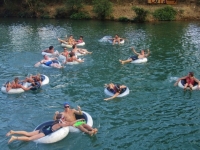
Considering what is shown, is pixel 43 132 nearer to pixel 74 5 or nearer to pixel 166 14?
pixel 166 14

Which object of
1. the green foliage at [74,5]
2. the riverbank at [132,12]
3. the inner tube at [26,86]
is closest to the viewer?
the inner tube at [26,86]

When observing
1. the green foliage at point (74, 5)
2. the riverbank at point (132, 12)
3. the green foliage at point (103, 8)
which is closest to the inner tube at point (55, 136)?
the riverbank at point (132, 12)

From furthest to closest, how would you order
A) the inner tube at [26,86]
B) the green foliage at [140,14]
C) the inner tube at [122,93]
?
the green foliage at [140,14] → the inner tube at [26,86] → the inner tube at [122,93]

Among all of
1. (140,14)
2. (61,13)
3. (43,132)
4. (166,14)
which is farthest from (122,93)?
(61,13)

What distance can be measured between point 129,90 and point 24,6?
4563 centimetres

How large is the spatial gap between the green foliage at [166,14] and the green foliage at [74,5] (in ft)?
44.1

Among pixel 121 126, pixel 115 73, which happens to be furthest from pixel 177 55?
pixel 121 126

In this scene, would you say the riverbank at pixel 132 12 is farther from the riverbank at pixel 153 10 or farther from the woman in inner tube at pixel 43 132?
the woman in inner tube at pixel 43 132

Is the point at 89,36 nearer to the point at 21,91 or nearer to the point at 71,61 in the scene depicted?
the point at 71,61

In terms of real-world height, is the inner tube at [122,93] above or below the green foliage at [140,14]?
below

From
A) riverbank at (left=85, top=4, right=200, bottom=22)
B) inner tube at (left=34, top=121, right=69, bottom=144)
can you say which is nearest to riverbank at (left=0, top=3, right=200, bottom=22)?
riverbank at (left=85, top=4, right=200, bottom=22)

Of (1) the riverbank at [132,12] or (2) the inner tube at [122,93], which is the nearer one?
(2) the inner tube at [122,93]

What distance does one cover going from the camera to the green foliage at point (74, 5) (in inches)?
1956

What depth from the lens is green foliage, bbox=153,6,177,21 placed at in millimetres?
44438
